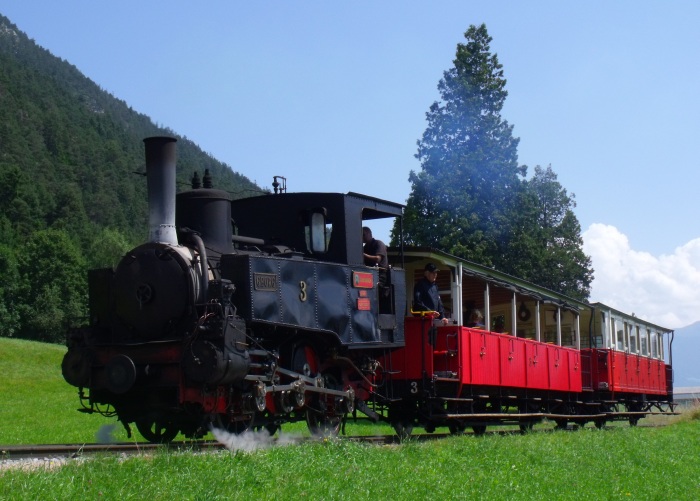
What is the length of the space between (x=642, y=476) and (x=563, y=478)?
1.39 meters

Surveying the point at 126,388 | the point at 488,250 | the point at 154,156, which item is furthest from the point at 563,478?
the point at 488,250

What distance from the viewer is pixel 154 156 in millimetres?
11633

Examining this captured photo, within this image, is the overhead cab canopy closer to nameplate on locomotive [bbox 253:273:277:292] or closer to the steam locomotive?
the steam locomotive

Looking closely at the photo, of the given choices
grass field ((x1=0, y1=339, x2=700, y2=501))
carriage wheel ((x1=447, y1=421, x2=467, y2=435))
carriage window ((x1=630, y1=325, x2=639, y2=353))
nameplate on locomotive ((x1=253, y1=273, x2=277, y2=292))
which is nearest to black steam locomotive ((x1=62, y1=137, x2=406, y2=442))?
nameplate on locomotive ((x1=253, y1=273, x2=277, y2=292))

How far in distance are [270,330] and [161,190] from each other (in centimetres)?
224

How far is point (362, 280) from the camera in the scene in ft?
43.8

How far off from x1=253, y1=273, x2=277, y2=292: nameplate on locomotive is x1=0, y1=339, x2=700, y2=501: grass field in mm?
2121

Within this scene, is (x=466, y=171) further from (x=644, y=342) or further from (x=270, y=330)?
(x=270, y=330)

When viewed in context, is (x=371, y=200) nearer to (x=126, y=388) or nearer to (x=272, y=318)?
(x=272, y=318)

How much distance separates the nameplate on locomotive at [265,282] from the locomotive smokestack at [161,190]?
119 centimetres

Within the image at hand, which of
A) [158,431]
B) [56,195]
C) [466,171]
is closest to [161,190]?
[158,431]

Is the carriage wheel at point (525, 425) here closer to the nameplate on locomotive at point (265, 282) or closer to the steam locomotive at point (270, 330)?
the steam locomotive at point (270, 330)

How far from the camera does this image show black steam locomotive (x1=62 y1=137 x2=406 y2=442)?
10.9 metres

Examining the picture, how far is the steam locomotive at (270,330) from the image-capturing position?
436 inches
